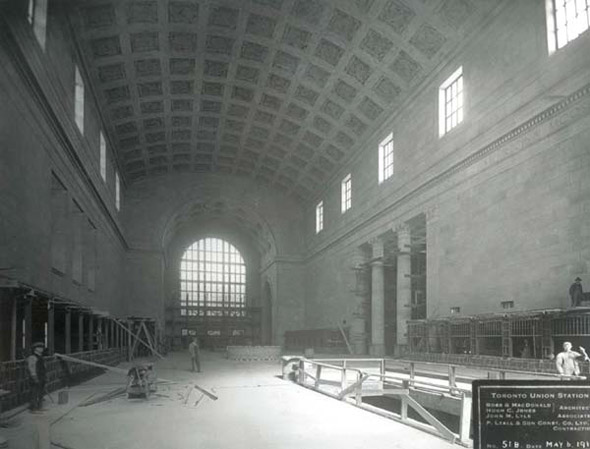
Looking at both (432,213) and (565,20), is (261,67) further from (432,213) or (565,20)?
(565,20)

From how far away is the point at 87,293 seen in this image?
24.4 meters

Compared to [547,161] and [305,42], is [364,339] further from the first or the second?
[547,161]

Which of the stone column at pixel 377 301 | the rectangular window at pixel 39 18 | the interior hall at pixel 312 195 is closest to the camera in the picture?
the interior hall at pixel 312 195

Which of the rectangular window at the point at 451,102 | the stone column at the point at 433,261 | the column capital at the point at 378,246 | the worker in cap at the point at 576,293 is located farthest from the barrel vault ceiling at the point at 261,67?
the worker in cap at the point at 576,293

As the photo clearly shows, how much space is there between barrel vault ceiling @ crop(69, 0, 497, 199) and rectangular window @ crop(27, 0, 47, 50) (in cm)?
315

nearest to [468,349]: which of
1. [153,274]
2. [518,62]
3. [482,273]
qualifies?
[482,273]

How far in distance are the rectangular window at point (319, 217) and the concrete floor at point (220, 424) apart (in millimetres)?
24791

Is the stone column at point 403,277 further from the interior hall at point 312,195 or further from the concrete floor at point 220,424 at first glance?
the concrete floor at point 220,424

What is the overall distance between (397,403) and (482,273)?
506 cm

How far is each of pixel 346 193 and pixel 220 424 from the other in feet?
81.9

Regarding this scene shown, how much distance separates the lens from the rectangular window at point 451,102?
20391 millimetres

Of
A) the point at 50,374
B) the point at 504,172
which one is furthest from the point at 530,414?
the point at 504,172

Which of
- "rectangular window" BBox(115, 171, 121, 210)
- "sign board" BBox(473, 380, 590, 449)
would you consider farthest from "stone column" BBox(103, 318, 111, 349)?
"sign board" BBox(473, 380, 590, 449)

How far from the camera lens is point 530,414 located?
304cm
